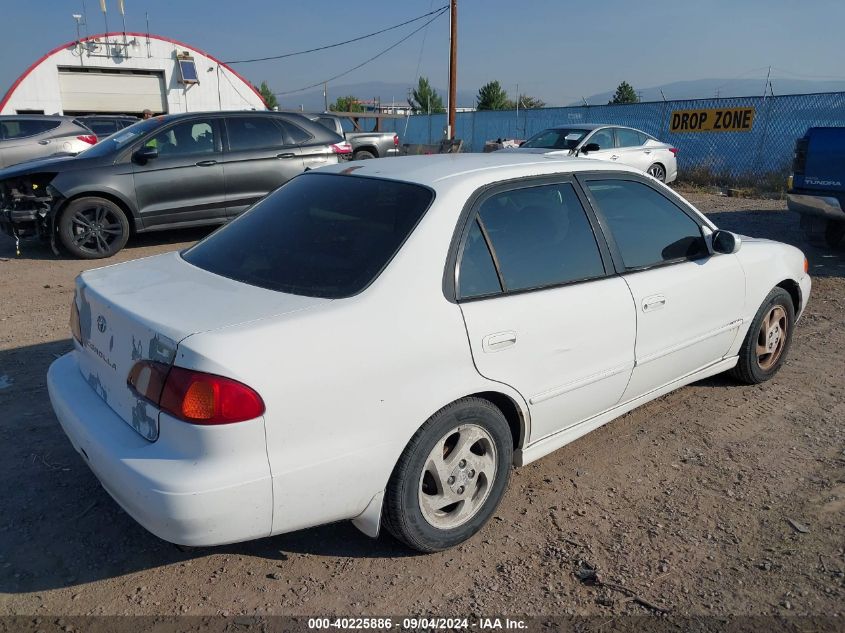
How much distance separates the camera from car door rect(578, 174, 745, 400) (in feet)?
11.9

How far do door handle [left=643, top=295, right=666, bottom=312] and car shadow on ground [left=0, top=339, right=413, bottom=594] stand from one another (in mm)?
1725

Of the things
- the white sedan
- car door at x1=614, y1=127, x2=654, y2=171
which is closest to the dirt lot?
the white sedan

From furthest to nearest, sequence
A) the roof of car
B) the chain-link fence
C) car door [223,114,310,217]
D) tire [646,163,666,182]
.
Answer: the chain-link fence < tire [646,163,666,182] < car door [223,114,310,217] < the roof of car

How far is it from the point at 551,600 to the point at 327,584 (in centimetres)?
88

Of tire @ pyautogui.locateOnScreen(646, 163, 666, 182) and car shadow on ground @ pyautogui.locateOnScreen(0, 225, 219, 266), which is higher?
tire @ pyautogui.locateOnScreen(646, 163, 666, 182)

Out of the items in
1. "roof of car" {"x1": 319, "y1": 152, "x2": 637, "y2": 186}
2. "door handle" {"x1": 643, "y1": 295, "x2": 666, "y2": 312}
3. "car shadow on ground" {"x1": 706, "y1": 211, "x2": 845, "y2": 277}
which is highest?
"roof of car" {"x1": 319, "y1": 152, "x2": 637, "y2": 186}

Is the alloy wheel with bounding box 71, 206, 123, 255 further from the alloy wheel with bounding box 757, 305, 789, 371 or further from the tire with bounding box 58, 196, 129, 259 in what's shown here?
the alloy wheel with bounding box 757, 305, 789, 371

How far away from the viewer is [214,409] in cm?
230

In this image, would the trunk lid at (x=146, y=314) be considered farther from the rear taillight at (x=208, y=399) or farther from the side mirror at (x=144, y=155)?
the side mirror at (x=144, y=155)

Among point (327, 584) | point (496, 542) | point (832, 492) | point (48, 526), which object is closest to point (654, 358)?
point (832, 492)

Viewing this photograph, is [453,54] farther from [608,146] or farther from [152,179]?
[152,179]

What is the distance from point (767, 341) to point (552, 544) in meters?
2.53

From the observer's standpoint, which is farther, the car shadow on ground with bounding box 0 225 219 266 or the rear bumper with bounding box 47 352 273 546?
the car shadow on ground with bounding box 0 225 219 266

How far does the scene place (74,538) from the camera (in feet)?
9.87
